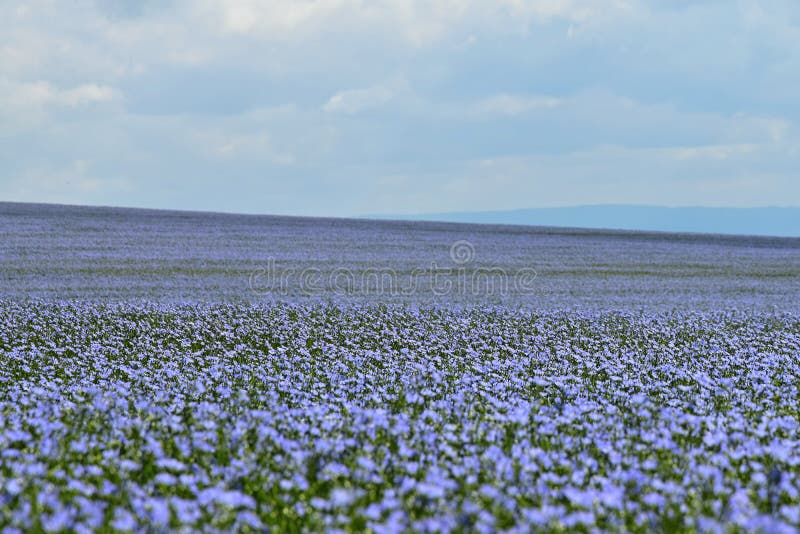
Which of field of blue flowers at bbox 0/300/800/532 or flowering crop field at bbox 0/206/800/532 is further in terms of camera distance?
flowering crop field at bbox 0/206/800/532

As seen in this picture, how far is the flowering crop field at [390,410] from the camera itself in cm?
432

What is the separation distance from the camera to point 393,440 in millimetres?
5758

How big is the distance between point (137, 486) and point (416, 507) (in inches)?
66.1

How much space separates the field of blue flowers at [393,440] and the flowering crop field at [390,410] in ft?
0.08

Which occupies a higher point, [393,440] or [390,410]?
[393,440]

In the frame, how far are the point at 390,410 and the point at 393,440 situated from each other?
162cm

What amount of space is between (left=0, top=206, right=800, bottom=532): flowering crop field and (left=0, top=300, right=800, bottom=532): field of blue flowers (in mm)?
25

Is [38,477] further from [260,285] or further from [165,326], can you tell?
[260,285]

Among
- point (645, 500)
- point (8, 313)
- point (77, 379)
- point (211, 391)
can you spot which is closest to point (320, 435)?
point (645, 500)

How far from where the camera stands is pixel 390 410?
737cm

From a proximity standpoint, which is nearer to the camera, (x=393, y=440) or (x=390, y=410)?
(x=393, y=440)

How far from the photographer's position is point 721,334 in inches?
579

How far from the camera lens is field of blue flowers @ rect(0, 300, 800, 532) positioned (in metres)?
4.21

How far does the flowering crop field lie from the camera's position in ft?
14.2
